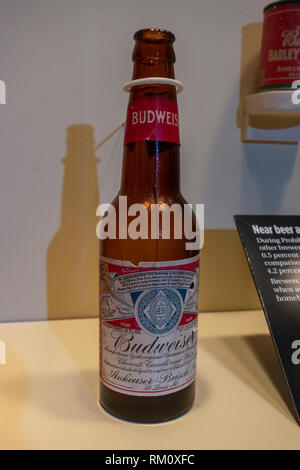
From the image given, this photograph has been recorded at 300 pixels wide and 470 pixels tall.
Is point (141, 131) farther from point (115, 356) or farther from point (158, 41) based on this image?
point (115, 356)

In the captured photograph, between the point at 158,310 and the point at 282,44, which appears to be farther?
the point at 282,44

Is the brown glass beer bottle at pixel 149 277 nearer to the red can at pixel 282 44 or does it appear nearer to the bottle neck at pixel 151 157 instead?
the bottle neck at pixel 151 157

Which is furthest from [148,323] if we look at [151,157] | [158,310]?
[151,157]

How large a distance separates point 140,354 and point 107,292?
3.1 inches

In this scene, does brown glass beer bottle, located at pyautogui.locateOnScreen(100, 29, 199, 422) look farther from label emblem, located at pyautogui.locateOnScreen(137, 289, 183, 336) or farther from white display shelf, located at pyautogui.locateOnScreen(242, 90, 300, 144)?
white display shelf, located at pyautogui.locateOnScreen(242, 90, 300, 144)

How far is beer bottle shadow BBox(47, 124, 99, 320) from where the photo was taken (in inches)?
26.3

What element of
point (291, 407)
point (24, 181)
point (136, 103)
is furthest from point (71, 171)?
point (291, 407)

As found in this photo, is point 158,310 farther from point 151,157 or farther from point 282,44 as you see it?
point 282,44

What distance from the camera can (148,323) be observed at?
1.37ft

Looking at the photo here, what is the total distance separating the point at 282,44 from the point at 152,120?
0.31 m

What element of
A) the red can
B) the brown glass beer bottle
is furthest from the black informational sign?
the red can

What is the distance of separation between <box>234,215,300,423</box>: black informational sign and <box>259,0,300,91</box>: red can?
8.8 inches

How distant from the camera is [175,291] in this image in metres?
0.42

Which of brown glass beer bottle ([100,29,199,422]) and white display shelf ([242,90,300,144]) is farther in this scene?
white display shelf ([242,90,300,144])
